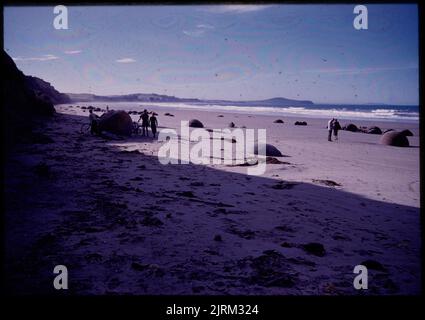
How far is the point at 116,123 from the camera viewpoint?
1708 cm

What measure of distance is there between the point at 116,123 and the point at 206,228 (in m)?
13.3

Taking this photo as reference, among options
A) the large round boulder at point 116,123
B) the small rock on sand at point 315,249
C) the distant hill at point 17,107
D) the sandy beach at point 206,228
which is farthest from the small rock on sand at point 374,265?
the large round boulder at point 116,123

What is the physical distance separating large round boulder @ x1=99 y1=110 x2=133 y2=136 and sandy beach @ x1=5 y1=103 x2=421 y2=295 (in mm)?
7223

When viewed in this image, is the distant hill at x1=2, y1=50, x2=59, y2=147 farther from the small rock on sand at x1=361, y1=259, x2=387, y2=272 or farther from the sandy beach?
the small rock on sand at x1=361, y1=259, x2=387, y2=272

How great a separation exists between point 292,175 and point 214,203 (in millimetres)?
3555

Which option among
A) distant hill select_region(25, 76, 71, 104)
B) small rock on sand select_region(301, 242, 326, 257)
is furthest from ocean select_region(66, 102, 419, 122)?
small rock on sand select_region(301, 242, 326, 257)

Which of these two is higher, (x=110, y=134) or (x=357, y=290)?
(x=110, y=134)

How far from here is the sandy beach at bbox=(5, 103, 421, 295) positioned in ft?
12.0

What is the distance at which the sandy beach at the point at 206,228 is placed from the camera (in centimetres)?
366

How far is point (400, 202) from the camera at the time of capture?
7137 millimetres

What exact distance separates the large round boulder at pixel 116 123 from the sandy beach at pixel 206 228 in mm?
7223

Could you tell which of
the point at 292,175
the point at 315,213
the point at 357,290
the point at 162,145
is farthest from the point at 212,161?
the point at 357,290

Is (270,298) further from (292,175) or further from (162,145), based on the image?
(162,145)

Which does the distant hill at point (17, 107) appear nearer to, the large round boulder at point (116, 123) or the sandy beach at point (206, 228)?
the sandy beach at point (206, 228)
